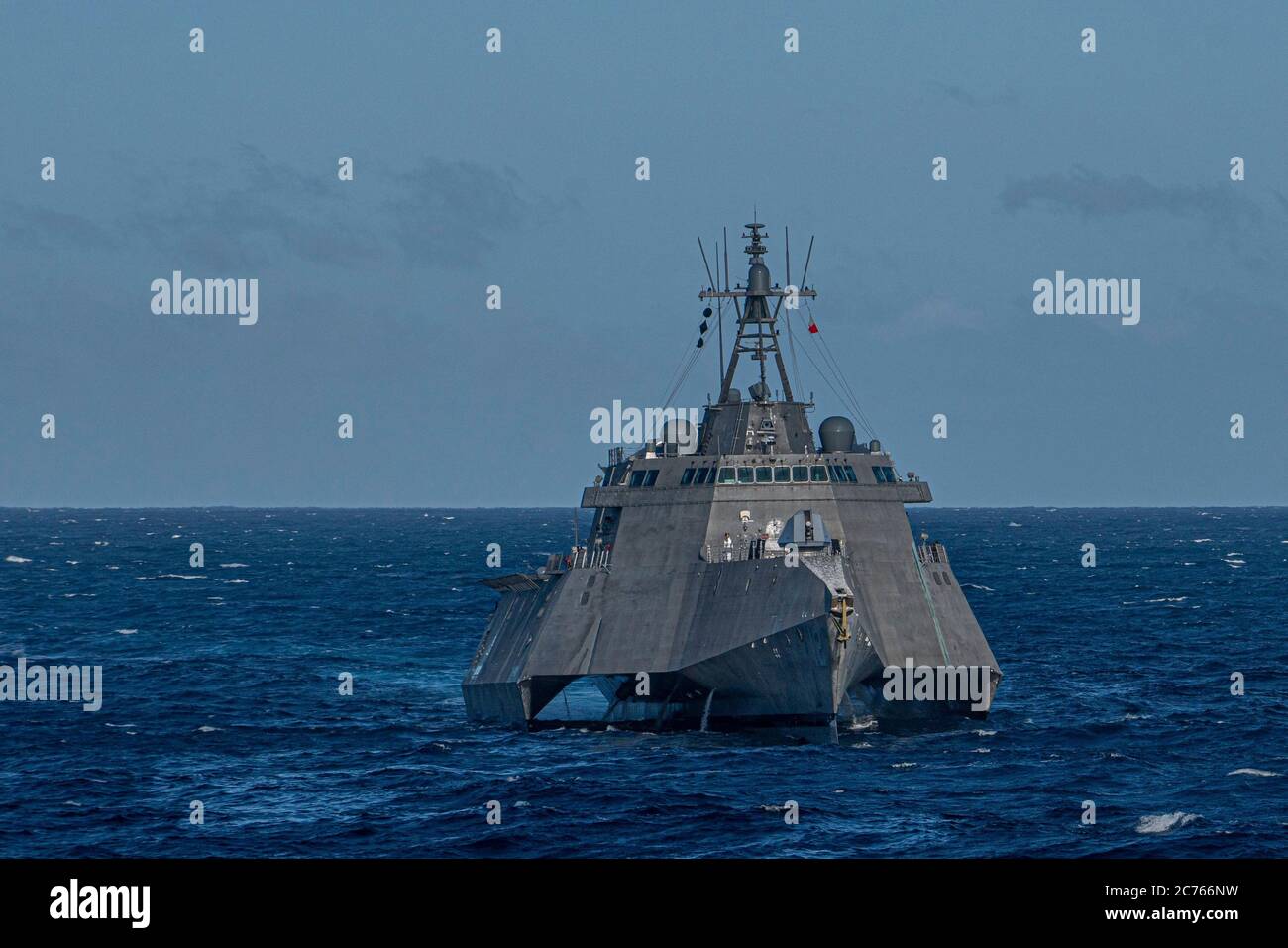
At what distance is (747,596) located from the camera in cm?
4228

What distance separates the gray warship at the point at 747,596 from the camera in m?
41.6

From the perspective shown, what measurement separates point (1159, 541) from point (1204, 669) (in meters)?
127

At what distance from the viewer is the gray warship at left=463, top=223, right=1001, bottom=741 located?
41562 mm

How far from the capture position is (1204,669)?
195 feet

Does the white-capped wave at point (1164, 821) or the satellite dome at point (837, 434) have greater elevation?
the satellite dome at point (837, 434)

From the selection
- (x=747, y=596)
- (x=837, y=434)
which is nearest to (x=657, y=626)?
(x=747, y=596)

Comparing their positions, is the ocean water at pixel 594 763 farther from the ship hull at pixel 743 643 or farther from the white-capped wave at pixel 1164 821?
the ship hull at pixel 743 643

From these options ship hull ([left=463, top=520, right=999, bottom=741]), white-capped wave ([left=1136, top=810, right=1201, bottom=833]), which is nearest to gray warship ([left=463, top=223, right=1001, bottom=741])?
ship hull ([left=463, top=520, right=999, bottom=741])

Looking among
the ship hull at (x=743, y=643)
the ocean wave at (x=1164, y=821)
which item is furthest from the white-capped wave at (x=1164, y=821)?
the ship hull at (x=743, y=643)

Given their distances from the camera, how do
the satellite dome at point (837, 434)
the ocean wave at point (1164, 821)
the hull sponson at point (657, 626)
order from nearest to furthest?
the ocean wave at point (1164, 821) < the hull sponson at point (657, 626) < the satellite dome at point (837, 434)

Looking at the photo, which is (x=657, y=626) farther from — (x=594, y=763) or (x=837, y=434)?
(x=837, y=434)

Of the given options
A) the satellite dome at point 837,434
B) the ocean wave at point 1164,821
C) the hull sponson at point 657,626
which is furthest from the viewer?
the satellite dome at point 837,434
